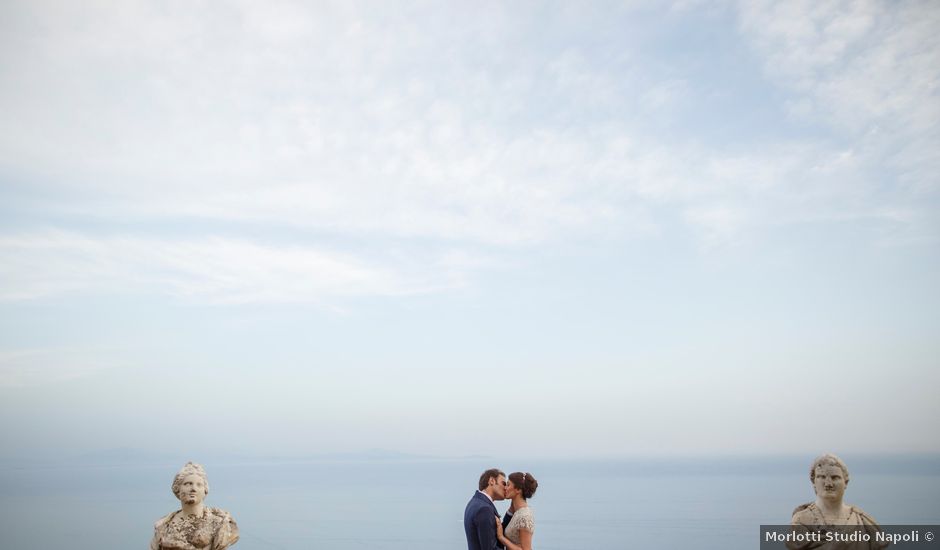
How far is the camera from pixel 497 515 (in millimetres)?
7566

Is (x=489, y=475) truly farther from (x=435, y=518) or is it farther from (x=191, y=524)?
(x=435, y=518)

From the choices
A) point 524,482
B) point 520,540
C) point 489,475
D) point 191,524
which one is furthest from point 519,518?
point 191,524

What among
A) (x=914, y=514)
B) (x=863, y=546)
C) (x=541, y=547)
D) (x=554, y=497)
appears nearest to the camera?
(x=863, y=546)

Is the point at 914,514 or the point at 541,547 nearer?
the point at 541,547

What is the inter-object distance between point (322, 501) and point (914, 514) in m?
119

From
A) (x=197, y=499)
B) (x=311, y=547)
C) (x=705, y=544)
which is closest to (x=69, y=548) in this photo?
(x=311, y=547)

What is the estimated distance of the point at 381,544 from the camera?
88.6m

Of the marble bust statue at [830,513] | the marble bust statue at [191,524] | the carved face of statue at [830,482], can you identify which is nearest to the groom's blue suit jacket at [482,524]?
the marble bust statue at [191,524]

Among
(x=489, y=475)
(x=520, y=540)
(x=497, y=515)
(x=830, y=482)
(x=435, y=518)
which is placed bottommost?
(x=435, y=518)

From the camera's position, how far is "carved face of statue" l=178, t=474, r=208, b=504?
22.5ft

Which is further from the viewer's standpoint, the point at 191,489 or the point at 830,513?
the point at 191,489

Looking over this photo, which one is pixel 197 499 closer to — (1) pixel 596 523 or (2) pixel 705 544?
(2) pixel 705 544

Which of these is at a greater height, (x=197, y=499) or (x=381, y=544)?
(x=197, y=499)

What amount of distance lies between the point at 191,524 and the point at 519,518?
3501mm
